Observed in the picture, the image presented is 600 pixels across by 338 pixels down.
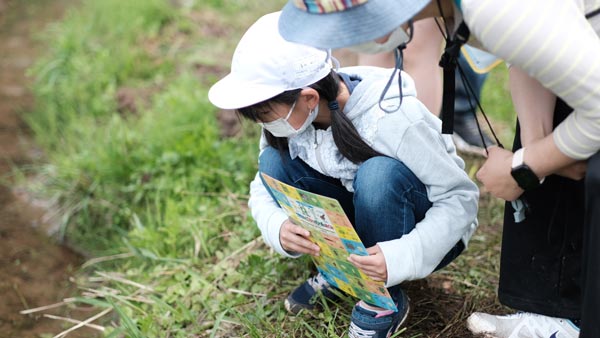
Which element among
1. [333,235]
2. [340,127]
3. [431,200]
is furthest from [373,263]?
[340,127]

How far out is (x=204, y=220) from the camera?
2.72m

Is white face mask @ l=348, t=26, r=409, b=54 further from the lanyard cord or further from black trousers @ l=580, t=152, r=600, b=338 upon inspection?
black trousers @ l=580, t=152, r=600, b=338

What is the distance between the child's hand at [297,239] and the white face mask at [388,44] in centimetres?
56

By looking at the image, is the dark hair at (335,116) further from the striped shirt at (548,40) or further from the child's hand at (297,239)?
the striped shirt at (548,40)

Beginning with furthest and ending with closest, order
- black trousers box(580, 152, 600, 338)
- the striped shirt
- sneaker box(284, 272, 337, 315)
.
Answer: sneaker box(284, 272, 337, 315)
black trousers box(580, 152, 600, 338)
the striped shirt

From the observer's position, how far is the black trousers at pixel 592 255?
55.4 inches

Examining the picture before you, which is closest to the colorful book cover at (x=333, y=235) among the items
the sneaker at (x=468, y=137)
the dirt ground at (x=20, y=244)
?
the dirt ground at (x=20, y=244)

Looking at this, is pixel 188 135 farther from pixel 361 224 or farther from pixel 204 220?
pixel 361 224

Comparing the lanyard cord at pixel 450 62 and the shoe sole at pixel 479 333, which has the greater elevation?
the lanyard cord at pixel 450 62

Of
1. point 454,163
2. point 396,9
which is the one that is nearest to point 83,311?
point 454,163

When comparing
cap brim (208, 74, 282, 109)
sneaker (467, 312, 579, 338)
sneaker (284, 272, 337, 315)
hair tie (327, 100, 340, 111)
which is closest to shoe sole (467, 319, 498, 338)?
sneaker (467, 312, 579, 338)

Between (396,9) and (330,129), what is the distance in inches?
23.8

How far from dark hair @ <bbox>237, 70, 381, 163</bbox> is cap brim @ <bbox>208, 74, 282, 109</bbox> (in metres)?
0.05

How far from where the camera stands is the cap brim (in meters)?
1.74
